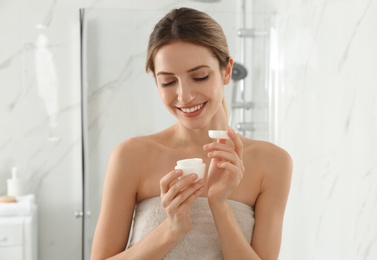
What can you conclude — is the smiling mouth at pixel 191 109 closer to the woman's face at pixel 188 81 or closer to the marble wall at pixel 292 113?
the woman's face at pixel 188 81

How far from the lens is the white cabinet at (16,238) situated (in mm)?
2672

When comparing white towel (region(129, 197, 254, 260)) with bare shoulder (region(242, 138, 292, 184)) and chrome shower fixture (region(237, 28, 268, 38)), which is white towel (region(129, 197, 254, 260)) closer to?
bare shoulder (region(242, 138, 292, 184))

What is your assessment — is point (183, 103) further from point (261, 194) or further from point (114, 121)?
point (114, 121)

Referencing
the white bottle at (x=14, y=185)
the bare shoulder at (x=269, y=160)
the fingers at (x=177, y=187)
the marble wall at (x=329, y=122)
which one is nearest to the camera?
the fingers at (x=177, y=187)

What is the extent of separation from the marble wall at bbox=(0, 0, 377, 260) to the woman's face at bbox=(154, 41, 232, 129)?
2.51 feet

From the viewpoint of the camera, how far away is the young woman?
1113 mm

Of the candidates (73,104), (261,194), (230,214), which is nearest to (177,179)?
(230,214)

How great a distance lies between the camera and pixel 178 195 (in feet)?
3.53


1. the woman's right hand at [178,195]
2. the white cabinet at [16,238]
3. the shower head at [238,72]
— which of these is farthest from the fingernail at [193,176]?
the white cabinet at [16,238]

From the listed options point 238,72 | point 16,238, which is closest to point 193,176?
point 238,72

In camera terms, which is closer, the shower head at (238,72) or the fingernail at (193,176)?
the fingernail at (193,176)

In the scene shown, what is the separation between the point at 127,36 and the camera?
2.63 metres

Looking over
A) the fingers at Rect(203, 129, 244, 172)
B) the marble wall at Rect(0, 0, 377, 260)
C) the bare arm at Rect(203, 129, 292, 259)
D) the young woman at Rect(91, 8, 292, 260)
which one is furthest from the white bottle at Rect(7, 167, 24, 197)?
the fingers at Rect(203, 129, 244, 172)

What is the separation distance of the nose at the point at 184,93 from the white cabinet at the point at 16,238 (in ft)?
5.98
